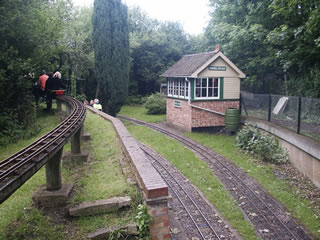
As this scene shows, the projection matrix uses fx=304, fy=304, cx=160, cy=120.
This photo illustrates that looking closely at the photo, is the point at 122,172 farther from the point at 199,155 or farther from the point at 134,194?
the point at 199,155

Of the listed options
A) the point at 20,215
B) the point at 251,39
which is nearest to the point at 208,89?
the point at 251,39

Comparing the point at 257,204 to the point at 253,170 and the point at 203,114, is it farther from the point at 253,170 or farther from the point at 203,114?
the point at 203,114

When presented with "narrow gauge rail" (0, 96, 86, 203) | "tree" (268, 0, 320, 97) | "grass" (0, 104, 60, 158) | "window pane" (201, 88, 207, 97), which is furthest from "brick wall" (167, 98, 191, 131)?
"narrow gauge rail" (0, 96, 86, 203)

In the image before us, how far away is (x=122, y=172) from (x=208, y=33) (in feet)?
78.0

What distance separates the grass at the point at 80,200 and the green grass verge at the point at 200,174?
337cm

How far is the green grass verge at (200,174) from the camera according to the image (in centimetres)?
759

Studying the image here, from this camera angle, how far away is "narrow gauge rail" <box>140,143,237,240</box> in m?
6.97

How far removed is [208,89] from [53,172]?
44.4 feet

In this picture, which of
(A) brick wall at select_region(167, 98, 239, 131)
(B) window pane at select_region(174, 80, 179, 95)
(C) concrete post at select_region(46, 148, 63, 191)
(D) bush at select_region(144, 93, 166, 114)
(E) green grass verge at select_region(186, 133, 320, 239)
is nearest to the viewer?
(C) concrete post at select_region(46, 148, 63, 191)

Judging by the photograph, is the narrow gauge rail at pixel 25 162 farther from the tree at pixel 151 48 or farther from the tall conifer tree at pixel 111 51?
the tree at pixel 151 48

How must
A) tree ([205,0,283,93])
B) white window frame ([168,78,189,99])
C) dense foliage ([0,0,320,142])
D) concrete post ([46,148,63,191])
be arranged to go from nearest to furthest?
concrete post ([46,148,63,191]), dense foliage ([0,0,320,142]), tree ([205,0,283,93]), white window frame ([168,78,189,99])

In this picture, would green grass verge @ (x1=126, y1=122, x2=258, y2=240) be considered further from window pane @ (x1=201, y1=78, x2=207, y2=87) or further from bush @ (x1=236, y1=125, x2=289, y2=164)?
window pane @ (x1=201, y1=78, x2=207, y2=87)

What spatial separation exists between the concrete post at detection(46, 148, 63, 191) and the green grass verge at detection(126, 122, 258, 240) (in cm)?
445

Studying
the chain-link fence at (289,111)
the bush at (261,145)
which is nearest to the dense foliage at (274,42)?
the chain-link fence at (289,111)
